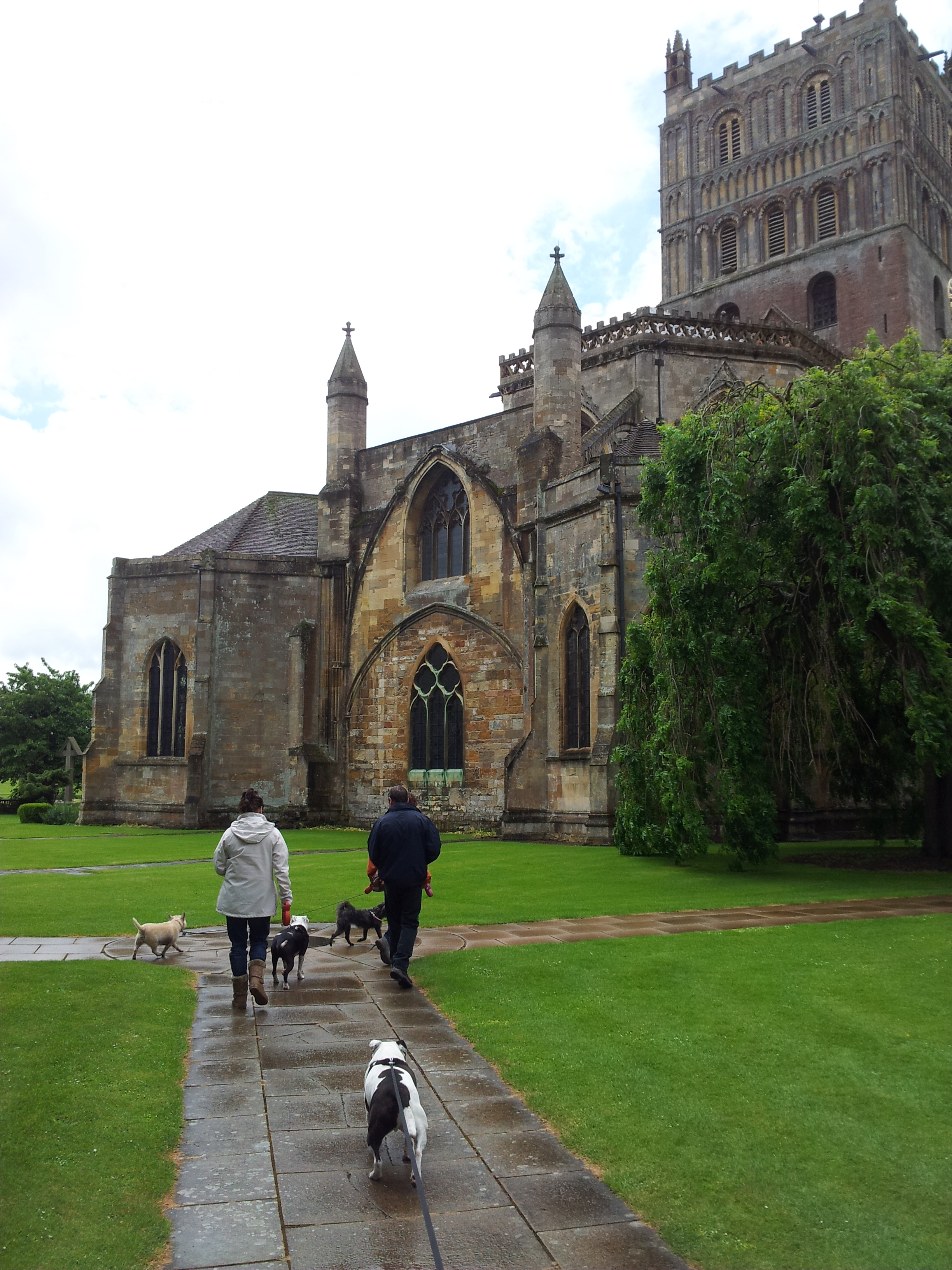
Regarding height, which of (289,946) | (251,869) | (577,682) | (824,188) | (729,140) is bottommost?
(289,946)

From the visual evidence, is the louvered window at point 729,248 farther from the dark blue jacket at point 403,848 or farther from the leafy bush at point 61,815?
the dark blue jacket at point 403,848

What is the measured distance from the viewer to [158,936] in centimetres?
923

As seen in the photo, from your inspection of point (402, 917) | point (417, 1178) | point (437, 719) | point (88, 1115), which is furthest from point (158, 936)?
point (437, 719)

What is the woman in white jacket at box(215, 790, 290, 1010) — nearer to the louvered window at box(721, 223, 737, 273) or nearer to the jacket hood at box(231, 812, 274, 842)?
the jacket hood at box(231, 812, 274, 842)

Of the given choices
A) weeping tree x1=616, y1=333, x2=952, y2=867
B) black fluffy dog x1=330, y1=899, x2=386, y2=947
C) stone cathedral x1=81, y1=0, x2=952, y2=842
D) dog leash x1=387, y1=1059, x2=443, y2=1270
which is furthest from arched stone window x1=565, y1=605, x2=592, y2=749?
dog leash x1=387, y1=1059, x2=443, y2=1270

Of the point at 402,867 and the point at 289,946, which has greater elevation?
the point at 402,867

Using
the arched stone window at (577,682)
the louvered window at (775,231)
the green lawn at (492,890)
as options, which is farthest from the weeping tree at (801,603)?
the louvered window at (775,231)

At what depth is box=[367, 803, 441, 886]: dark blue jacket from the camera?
8.33 m

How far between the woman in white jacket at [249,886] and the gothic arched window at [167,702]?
23583mm

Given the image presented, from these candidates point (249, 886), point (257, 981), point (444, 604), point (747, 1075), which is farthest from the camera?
point (444, 604)

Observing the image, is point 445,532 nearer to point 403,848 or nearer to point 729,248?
point 403,848

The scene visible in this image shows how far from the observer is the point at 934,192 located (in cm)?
4241

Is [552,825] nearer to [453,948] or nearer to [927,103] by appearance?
[453,948]

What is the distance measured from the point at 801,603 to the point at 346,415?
1969cm
